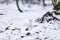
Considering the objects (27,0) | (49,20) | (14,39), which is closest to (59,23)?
(49,20)

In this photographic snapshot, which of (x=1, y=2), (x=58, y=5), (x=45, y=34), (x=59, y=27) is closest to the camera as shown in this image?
(x=45, y=34)

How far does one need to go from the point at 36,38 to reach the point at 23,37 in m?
0.86

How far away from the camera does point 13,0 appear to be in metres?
41.3

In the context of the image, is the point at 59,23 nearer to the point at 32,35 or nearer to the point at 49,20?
the point at 49,20

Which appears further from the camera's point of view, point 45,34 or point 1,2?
point 1,2

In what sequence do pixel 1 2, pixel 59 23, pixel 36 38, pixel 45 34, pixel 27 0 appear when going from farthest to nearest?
1. pixel 1 2
2. pixel 27 0
3. pixel 59 23
4. pixel 45 34
5. pixel 36 38

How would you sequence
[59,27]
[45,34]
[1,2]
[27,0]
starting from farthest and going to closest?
[1,2]
[27,0]
[59,27]
[45,34]

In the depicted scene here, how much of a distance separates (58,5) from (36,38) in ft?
22.5

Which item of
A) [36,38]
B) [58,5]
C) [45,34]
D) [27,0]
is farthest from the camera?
[27,0]

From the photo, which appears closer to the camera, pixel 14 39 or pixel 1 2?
pixel 14 39

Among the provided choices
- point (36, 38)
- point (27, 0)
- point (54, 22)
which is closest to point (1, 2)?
point (27, 0)

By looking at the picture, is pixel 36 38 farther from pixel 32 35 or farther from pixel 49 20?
pixel 49 20

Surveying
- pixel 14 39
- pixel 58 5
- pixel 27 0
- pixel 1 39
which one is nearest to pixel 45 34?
pixel 14 39

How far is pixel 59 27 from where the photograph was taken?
10.1 m
